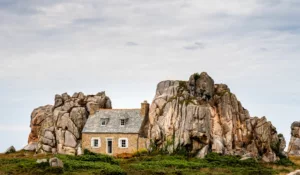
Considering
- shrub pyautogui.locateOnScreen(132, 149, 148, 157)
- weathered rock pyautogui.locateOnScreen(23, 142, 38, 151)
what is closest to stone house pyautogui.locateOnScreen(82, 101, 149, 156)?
shrub pyautogui.locateOnScreen(132, 149, 148, 157)

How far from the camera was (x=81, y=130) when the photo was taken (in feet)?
222

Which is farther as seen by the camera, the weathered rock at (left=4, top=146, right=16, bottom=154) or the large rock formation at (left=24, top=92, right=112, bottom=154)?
the weathered rock at (left=4, top=146, right=16, bottom=154)

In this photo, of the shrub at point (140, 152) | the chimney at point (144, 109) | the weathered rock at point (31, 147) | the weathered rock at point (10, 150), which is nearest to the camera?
the shrub at point (140, 152)

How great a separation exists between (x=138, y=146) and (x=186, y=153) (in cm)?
703

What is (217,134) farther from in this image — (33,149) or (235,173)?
(33,149)

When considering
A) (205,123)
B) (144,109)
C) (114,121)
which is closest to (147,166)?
(205,123)

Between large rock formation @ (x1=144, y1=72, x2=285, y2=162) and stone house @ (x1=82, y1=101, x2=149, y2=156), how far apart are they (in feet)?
5.15

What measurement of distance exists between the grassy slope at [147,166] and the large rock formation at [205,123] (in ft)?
9.94

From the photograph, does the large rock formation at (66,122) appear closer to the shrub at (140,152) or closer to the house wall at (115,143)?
the house wall at (115,143)

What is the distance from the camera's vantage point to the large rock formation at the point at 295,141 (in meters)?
82.9

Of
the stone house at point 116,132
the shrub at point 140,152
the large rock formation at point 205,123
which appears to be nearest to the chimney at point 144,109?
the stone house at point 116,132

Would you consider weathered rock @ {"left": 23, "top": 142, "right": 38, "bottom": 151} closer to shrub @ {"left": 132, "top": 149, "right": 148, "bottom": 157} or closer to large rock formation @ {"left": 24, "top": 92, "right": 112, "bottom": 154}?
large rock formation @ {"left": 24, "top": 92, "right": 112, "bottom": 154}

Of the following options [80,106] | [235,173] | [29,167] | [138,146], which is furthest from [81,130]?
[235,173]

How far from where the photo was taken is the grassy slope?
4605 centimetres
